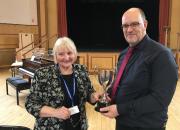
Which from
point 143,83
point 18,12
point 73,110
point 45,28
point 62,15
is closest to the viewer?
point 143,83

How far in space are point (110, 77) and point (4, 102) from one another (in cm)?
400

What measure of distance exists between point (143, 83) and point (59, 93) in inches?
26.4

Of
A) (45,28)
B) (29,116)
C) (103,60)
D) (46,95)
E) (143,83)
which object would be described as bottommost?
(29,116)

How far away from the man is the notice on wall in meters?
7.88

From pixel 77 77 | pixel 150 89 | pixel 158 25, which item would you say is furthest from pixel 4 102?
pixel 158 25

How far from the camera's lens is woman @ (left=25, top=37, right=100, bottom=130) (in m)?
1.84

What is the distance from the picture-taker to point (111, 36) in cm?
905

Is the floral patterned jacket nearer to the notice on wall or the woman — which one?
the woman

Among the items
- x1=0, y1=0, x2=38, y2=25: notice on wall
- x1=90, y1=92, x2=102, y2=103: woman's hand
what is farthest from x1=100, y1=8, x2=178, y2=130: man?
x1=0, y1=0, x2=38, y2=25: notice on wall

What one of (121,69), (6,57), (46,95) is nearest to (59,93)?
(46,95)

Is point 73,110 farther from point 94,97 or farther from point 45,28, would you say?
point 45,28

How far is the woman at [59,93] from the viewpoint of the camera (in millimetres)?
1838

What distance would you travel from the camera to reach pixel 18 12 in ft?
29.3

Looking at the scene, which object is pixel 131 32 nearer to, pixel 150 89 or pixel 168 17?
pixel 150 89
